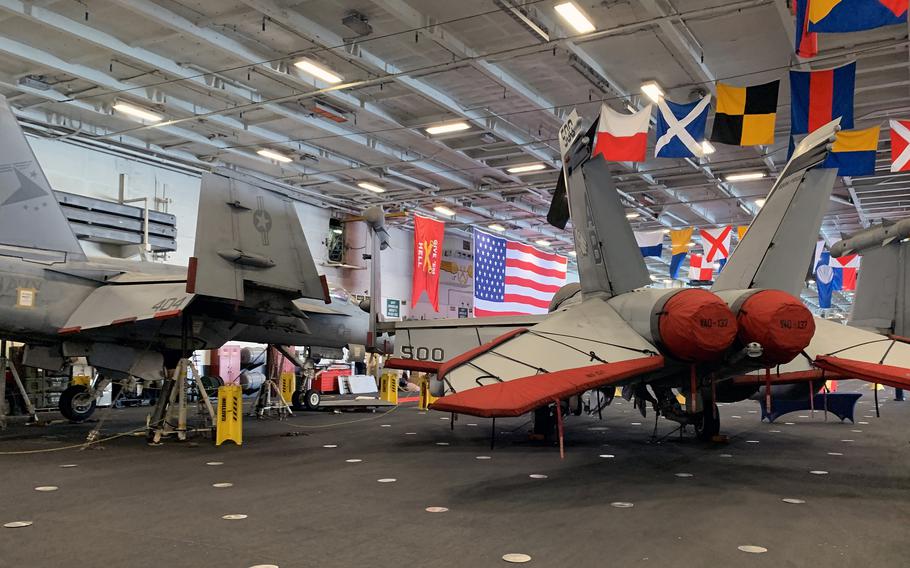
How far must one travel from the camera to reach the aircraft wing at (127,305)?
27.0ft

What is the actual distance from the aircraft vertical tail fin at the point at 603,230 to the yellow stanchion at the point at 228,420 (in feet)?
15.7

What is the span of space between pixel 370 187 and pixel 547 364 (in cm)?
1625

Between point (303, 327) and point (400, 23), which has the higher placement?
point (400, 23)

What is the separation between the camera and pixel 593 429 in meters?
10.2

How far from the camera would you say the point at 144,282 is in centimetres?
928

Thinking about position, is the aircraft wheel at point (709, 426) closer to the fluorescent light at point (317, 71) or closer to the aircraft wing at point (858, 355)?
the aircraft wing at point (858, 355)

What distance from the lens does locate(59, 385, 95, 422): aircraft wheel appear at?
1130cm

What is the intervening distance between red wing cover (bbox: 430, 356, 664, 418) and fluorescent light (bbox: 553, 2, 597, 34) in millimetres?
5849

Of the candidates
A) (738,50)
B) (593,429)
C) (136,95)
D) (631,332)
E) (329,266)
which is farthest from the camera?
(329,266)

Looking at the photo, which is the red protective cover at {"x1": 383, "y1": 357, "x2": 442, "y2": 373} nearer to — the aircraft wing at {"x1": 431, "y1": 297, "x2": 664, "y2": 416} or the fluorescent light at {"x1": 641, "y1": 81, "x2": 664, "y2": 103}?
the aircraft wing at {"x1": 431, "y1": 297, "x2": 664, "y2": 416}

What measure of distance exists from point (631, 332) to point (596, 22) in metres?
6.20

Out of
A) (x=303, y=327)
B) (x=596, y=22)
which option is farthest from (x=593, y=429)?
(x=596, y=22)

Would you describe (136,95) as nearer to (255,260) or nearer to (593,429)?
(255,260)

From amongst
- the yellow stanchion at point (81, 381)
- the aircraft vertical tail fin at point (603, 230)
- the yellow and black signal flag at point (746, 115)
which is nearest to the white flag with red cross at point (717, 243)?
the yellow and black signal flag at point (746, 115)
